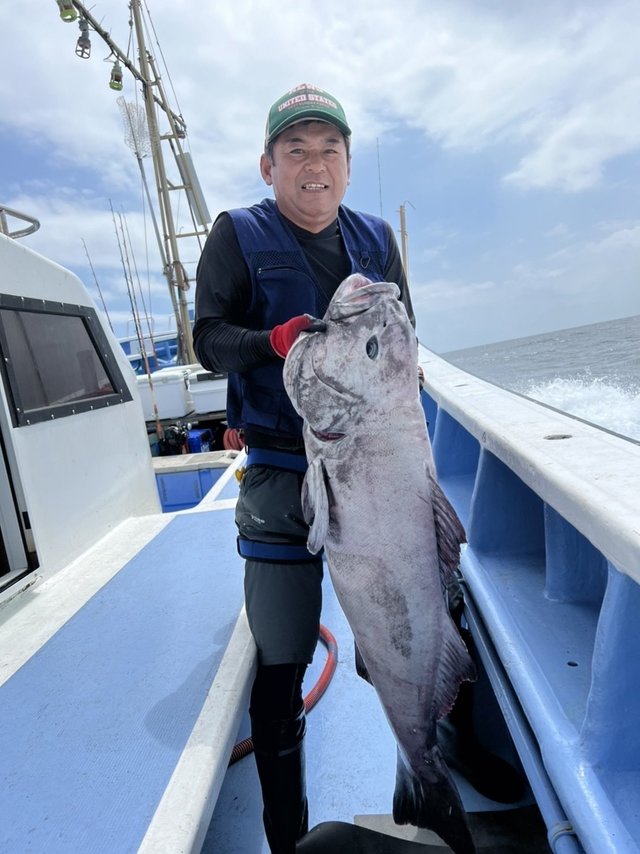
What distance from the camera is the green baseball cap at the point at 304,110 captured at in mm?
1844

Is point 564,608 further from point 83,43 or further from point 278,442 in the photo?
point 83,43

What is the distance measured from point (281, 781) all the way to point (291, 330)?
152 cm

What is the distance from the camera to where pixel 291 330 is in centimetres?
154

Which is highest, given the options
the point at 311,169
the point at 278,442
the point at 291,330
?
the point at 311,169

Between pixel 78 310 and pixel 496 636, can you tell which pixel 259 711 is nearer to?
pixel 496 636

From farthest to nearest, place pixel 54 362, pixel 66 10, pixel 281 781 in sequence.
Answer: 1. pixel 66 10
2. pixel 54 362
3. pixel 281 781

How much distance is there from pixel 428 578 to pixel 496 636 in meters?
0.41

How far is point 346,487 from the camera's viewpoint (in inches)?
60.8

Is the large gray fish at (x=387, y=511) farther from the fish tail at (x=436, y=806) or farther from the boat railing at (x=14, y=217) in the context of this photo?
the boat railing at (x=14, y=217)

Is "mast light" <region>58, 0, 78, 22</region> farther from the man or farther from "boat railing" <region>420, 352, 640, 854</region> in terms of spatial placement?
"boat railing" <region>420, 352, 640, 854</region>

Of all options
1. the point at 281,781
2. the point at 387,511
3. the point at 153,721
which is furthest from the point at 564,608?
the point at 153,721

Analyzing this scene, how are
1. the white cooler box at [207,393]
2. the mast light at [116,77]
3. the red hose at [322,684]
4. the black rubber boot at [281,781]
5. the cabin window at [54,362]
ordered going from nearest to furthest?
1. the black rubber boot at [281,781]
2. the red hose at [322,684]
3. the cabin window at [54,362]
4. the white cooler box at [207,393]
5. the mast light at [116,77]

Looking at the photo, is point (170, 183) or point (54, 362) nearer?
point (54, 362)

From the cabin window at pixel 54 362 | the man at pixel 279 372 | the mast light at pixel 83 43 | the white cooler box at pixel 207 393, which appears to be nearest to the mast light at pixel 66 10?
the mast light at pixel 83 43
